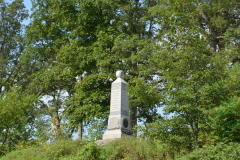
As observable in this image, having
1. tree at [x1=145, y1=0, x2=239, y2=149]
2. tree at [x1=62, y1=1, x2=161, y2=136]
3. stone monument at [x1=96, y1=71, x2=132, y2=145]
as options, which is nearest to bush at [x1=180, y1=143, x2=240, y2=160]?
tree at [x1=145, y1=0, x2=239, y2=149]

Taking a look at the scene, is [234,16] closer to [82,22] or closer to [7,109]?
[82,22]

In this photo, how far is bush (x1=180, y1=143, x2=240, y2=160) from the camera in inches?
274

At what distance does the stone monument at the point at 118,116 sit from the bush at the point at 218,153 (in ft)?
19.1

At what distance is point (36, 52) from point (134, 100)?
961 centimetres

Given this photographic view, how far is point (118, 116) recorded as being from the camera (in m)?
13.3

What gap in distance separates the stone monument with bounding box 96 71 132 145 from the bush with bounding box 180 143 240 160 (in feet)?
19.1

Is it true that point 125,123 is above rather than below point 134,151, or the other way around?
above

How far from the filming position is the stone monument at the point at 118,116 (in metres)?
13.0

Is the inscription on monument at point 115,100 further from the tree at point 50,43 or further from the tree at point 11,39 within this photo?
the tree at point 11,39

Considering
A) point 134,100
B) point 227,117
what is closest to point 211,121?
point 227,117

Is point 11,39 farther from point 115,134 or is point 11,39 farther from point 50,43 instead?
point 115,134

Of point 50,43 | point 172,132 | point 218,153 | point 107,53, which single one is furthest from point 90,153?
point 50,43

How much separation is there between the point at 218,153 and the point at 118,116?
6.69m

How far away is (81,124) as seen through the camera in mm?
18391
